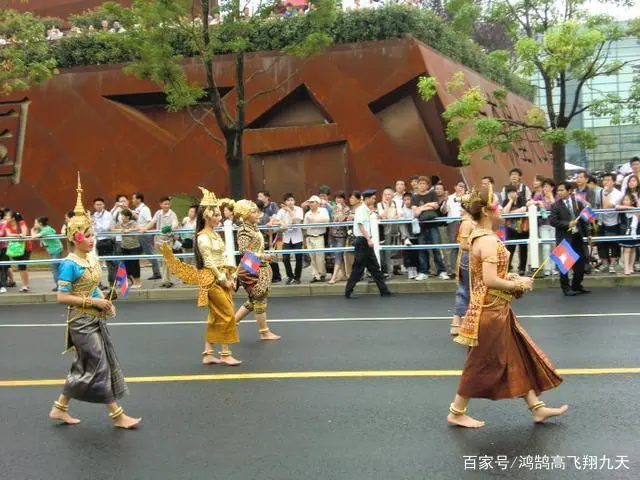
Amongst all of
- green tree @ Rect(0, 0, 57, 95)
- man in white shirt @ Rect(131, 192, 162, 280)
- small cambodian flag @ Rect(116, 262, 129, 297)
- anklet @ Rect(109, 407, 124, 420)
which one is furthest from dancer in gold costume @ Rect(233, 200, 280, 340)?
green tree @ Rect(0, 0, 57, 95)

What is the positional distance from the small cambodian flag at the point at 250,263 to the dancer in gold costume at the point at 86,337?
10.6ft

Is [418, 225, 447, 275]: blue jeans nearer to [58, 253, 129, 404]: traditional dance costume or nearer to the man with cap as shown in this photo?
the man with cap

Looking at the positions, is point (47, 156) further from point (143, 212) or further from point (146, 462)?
point (146, 462)

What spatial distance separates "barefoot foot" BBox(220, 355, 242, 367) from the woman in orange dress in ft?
10.2

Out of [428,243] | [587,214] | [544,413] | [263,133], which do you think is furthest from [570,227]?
[263,133]

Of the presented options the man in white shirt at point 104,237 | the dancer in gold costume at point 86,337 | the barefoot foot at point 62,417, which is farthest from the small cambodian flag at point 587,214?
the barefoot foot at point 62,417

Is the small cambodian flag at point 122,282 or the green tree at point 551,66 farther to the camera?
the green tree at point 551,66

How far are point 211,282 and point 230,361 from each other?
2.75ft

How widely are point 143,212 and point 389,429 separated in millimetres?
11722

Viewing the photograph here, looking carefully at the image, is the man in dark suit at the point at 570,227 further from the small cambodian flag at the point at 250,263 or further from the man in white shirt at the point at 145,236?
the man in white shirt at the point at 145,236

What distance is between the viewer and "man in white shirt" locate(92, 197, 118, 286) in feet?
51.0

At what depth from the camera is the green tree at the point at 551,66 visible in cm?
1664

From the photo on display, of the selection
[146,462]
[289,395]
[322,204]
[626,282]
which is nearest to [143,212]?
[322,204]

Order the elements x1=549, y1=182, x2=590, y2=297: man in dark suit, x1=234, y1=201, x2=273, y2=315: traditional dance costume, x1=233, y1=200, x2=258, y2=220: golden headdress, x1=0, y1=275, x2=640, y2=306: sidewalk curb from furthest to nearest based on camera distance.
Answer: x1=0, y1=275, x2=640, y2=306: sidewalk curb < x1=549, y1=182, x2=590, y2=297: man in dark suit < x1=234, y1=201, x2=273, y2=315: traditional dance costume < x1=233, y1=200, x2=258, y2=220: golden headdress
